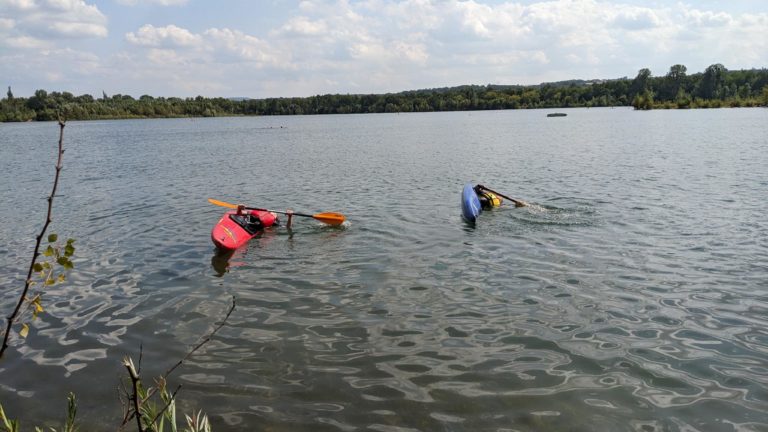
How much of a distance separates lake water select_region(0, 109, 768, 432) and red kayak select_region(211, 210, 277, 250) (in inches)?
17.0

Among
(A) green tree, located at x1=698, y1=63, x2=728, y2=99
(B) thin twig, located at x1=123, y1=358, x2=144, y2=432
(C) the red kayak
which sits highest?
(A) green tree, located at x1=698, y1=63, x2=728, y2=99

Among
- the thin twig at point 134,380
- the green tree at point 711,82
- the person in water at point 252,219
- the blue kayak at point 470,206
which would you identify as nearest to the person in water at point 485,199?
the blue kayak at point 470,206

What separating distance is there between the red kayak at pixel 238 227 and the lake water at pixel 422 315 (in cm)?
43

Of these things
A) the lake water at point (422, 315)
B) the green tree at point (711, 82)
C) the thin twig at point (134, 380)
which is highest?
the green tree at point (711, 82)

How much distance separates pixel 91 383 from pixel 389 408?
451 centimetres

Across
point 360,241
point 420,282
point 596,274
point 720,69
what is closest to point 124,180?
point 360,241

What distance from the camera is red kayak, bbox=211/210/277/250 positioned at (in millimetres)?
14422

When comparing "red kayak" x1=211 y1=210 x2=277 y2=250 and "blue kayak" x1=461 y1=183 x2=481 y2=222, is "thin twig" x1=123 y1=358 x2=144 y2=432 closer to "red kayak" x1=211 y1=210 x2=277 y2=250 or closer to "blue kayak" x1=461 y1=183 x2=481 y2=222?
"red kayak" x1=211 y1=210 x2=277 y2=250

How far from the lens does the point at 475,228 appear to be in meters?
16.5

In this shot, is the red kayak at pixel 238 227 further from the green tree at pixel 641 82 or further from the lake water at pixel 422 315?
the green tree at pixel 641 82

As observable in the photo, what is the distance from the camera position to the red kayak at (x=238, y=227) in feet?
47.3

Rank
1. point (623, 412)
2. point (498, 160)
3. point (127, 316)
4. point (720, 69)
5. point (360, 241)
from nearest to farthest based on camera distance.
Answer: point (623, 412), point (127, 316), point (360, 241), point (498, 160), point (720, 69)

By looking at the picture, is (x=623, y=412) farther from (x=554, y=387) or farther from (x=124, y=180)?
(x=124, y=180)

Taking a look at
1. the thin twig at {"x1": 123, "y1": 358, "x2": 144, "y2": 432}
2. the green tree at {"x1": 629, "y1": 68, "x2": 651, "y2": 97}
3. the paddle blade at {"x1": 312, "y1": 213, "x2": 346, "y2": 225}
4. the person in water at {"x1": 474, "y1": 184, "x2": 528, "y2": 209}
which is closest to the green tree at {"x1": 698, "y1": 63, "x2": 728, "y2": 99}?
the green tree at {"x1": 629, "y1": 68, "x2": 651, "y2": 97}
